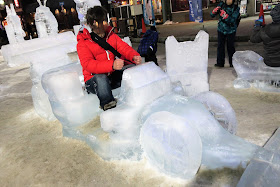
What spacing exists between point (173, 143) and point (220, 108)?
0.72 metres

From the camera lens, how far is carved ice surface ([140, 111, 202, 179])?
1.69 meters

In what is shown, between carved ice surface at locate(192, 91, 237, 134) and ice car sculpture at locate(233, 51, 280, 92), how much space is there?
5.37ft

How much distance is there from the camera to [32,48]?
13.9 feet

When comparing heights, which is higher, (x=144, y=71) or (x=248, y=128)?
(x=144, y=71)

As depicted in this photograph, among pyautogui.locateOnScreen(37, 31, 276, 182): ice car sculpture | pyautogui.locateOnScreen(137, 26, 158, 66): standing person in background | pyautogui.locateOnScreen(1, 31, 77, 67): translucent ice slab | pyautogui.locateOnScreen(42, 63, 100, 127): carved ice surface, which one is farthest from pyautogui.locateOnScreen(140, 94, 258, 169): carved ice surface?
pyautogui.locateOnScreen(1, 31, 77, 67): translucent ice slab

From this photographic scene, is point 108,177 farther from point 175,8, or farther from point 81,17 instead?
point 175,8

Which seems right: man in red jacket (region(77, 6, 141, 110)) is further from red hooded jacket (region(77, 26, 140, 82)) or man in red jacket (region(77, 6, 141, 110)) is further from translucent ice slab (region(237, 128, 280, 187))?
translucent ice slab (region(237, 128, 280, 187))

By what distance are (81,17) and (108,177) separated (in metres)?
3.26

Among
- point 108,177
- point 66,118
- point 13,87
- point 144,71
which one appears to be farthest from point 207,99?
point 13,87

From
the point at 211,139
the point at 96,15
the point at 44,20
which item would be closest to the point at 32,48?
the point at 44,20

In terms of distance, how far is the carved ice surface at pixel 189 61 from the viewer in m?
3.18

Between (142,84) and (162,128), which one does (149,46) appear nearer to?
(142,84)

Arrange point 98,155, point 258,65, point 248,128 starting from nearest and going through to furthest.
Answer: point 98,155
point 248,128
point 258,65

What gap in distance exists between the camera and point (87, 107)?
2.66 m
